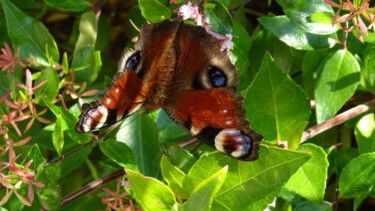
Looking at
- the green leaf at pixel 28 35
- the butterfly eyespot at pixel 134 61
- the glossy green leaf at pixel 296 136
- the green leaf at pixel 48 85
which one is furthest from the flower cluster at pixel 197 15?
the green leaf at pixel 28 35

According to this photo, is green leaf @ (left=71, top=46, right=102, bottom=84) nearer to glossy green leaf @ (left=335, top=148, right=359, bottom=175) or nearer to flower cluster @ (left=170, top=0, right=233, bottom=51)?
flower cluster @ (left=170, top=0, right=233, bottom=51)

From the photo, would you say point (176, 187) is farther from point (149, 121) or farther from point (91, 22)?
point (91, 22)

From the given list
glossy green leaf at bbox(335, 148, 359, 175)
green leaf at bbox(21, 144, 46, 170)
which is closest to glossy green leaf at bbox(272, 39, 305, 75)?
glossy green leaf at bbox(335, 148, 359, 175)

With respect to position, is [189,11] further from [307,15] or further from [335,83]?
[335,83]

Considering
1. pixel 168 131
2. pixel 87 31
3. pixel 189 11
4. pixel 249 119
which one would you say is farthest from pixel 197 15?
pixel 87 31

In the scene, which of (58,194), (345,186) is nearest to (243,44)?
(345,186)

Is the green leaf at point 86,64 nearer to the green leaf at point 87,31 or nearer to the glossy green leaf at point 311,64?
the green leaf at point 87,31
